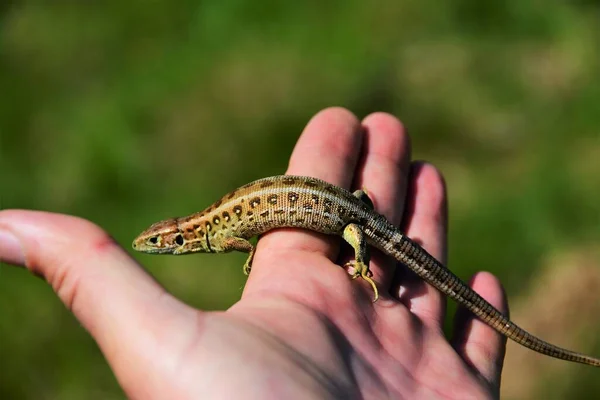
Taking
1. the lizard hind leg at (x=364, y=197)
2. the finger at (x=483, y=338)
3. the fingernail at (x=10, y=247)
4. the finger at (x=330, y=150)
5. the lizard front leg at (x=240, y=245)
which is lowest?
the fingernail at (x=10, y=247)

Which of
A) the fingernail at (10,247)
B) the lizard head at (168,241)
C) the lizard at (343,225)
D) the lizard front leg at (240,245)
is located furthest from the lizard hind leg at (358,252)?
the fingernail at (10,247)

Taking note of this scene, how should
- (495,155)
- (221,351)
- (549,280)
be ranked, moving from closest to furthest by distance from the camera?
(221,351)
(549,280)
(495,155)

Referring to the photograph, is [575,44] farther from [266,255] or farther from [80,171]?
[80,171]

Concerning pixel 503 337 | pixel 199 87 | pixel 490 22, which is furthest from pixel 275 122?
pixel 503 337

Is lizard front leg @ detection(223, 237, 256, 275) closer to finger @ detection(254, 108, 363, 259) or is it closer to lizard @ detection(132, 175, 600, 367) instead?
lizard @ detection(132, 175, 600, 367)

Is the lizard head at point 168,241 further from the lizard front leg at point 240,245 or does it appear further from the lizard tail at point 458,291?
the lizard tail at point 458,291

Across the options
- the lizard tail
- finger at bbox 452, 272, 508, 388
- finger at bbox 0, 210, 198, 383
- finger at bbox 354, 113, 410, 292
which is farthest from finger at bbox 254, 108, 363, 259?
finger at bbox 0, 210, 198, 383
